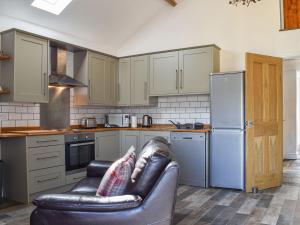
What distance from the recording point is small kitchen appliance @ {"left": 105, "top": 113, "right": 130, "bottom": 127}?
216 inches

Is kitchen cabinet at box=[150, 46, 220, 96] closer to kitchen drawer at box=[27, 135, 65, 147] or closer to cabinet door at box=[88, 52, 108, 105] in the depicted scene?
cabinet door at box=[88, 52, 108, 105]

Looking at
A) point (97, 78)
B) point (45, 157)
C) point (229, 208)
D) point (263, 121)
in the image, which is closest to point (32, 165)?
point (45, 157)

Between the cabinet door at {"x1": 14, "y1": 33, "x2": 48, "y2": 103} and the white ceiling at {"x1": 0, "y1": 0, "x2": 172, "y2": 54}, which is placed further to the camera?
the white ceiling at {"x1": 0, "y1": 0, "x2": 172, "y2": 54}

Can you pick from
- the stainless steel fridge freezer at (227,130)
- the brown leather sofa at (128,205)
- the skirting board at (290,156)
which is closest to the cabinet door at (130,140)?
the stainless steel fridge freezer at (227,130)

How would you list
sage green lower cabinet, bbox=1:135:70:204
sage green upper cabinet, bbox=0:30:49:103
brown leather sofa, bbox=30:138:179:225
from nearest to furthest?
brown leather sofa, bbox=30:138:179:225, sage green lower cabinet, bbox=1:135:70:204, sage green upper cabinet, bbox=0:30:49:103

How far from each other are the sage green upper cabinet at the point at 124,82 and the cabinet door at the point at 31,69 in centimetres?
181

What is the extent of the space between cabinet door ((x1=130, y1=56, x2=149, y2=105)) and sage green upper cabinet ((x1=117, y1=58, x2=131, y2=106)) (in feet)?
0.33

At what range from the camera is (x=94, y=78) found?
513 centimetres

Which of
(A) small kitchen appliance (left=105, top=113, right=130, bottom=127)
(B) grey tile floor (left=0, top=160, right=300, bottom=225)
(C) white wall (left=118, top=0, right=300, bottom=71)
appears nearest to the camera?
(B) grey tile floor (left=0, top=160, right=300, bottom=225)

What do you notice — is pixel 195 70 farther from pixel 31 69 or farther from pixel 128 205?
pixel 128 205

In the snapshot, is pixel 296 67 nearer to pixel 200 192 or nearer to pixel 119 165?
pixel 200 192

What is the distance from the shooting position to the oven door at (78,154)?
421 cm

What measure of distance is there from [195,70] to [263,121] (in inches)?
55.5

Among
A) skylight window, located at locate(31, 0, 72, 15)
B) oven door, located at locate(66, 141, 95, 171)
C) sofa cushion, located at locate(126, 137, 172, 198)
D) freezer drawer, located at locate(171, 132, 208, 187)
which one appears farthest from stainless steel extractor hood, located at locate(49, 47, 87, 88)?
sofa cushion, located at locate(126, 137, 172, 198)
